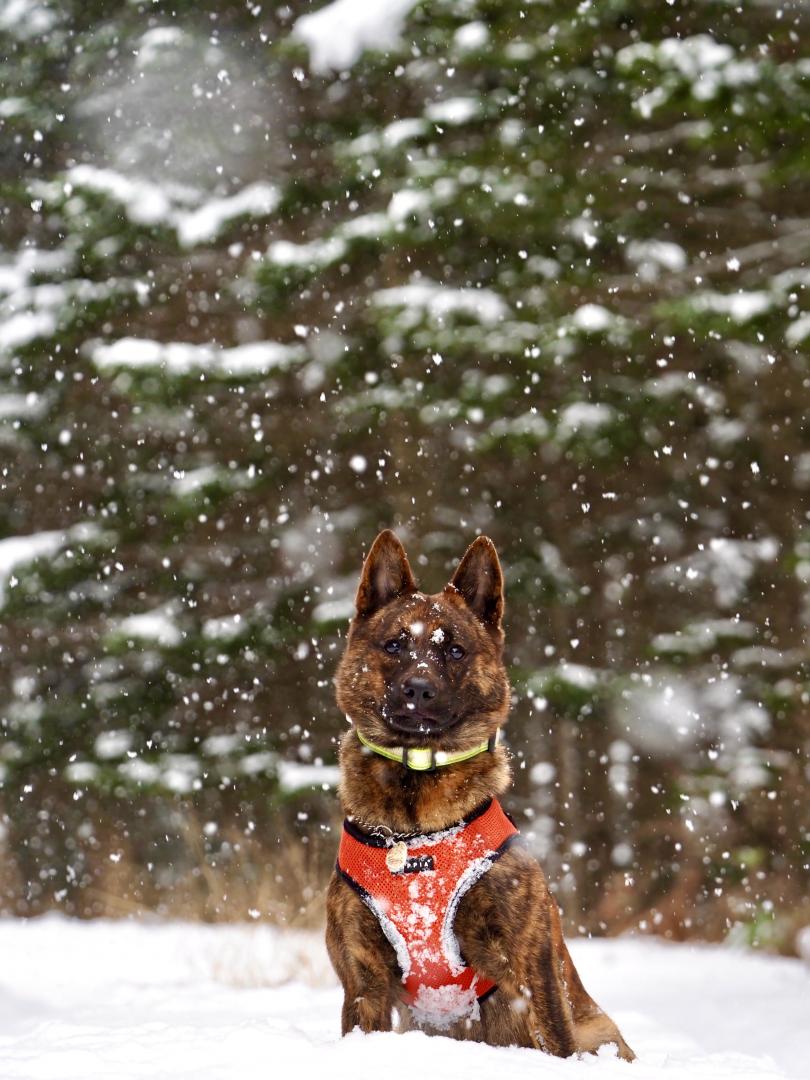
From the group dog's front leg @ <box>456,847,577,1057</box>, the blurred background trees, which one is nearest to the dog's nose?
dog's front leg @ <box>456,847,577,1057</box>

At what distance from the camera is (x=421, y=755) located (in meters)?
3.45

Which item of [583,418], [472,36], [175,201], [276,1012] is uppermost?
[472,36]

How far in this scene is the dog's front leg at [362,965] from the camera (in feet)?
10.7

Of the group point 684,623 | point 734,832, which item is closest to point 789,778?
point 734,832

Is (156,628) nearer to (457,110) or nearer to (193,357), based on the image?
(193,357)

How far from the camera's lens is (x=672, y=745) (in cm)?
756

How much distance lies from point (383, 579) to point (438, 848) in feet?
2.95

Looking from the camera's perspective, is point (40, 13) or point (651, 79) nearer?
point (651, 79)

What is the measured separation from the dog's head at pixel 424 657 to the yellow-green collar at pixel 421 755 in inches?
0.7

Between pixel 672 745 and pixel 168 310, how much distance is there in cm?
520

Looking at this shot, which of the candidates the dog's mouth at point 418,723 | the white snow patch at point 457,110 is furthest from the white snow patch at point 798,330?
the dog's mouth at point 418,723

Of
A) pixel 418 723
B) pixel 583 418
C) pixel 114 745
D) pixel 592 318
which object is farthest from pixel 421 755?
pixel 114 745

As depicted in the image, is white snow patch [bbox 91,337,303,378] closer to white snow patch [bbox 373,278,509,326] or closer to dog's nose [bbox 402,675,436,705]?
white snow patch [bbox 373,278,509,326]

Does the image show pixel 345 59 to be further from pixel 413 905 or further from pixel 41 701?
pixel 413 905
